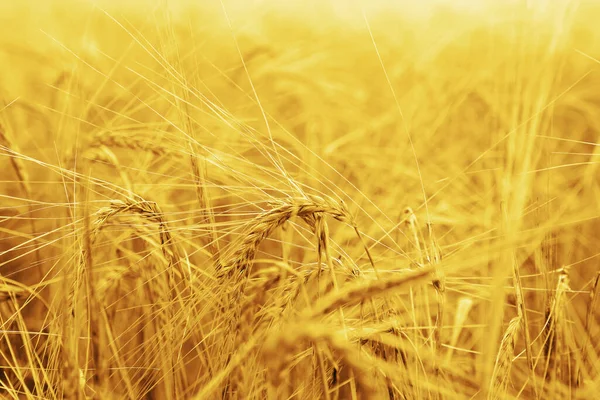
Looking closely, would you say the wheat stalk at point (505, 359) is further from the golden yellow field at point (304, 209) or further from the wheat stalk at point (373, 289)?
the wheat stalk at point (373, 289)

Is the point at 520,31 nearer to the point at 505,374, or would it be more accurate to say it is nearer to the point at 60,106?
the point at 505,374

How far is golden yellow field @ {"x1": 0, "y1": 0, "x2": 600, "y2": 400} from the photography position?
61 cm

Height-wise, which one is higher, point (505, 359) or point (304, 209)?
point (304, 209)

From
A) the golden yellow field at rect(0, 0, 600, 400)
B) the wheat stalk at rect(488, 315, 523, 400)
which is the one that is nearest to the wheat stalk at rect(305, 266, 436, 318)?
the golden yellow field at rect(0, 0, 600, 400)

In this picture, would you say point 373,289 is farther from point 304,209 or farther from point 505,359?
point 505,359

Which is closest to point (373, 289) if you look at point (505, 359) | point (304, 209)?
point (304, 209)

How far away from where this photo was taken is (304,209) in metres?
0.59

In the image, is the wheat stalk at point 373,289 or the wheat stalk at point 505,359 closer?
the wheat stalk at point 373,289

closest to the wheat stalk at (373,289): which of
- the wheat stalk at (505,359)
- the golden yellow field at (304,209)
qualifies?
the golden yellow field at (304,209)

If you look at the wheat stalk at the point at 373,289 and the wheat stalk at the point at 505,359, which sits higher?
the wheat stalk at the point at 373,289

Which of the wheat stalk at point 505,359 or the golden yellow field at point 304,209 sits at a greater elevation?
the golden yellow field at point 304,209

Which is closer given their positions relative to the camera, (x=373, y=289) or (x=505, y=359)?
(x=373, y=289)

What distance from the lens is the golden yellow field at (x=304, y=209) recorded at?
23.9 inches

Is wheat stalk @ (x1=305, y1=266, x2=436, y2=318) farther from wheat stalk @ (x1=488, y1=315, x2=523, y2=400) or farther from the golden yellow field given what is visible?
wheat stalk @ (x1=488, y1=315, x2=523, y2=400)
